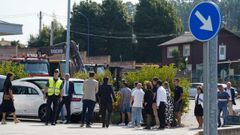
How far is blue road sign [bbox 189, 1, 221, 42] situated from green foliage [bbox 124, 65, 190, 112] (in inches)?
515

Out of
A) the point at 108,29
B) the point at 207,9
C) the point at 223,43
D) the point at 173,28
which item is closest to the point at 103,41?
the point at 108,29

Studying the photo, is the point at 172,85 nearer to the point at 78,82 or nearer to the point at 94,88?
the point at 78,82

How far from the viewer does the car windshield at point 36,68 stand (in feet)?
106

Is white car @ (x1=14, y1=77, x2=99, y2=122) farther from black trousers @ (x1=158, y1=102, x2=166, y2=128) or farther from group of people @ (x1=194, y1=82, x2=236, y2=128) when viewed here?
group of people @ (x1=194, y1=82, x2=236, y2=128)

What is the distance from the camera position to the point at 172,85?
25.2 metres

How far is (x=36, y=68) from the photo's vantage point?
3250 cm

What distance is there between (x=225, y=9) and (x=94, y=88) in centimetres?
11913

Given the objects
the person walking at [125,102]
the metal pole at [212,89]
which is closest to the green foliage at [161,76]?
the person walking at [125,102]

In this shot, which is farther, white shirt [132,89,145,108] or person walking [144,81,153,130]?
white shirt [132,89,145,108]

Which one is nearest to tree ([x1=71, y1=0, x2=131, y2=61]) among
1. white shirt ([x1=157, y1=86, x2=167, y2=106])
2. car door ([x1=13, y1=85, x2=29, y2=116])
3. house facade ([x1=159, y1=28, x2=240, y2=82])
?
house facade ([x1=159, y1=28, x2=240, y2=82])

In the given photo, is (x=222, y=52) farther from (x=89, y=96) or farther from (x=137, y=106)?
(x=89, y=96)

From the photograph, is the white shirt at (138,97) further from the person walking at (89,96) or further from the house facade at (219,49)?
the house facade at (219,49)

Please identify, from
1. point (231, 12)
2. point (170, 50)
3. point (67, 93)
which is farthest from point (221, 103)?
point (231, 12)

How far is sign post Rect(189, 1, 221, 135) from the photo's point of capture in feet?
36.5
